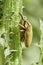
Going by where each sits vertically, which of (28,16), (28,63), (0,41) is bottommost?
(28,63)

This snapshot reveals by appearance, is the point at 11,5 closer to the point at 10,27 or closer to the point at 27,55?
the point at 10,27

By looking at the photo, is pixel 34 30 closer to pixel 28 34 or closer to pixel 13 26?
pixel 28 34

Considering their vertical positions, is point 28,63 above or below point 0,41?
below

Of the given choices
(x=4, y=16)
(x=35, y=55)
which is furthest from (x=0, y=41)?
(x=35, y=55)
